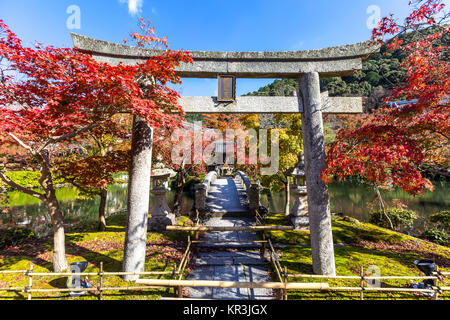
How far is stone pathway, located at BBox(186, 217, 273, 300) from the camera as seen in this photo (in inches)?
170

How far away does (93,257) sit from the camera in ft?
19.4

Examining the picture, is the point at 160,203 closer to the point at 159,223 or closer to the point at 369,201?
the point at 159,223

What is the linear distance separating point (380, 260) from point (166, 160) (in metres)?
10.1

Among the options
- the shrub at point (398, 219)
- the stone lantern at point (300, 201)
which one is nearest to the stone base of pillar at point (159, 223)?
the stone lantern at point (300, 201)

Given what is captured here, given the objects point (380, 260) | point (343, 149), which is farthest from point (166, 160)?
point (380, 260)

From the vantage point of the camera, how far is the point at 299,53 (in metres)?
5.16

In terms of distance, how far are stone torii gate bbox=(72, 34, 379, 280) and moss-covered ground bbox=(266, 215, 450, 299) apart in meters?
0.67

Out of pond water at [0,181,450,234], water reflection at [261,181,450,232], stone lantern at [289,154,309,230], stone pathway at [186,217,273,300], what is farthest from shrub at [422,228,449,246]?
stone pathway at [186,217,273,300]

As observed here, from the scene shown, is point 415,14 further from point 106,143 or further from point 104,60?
point 106,143

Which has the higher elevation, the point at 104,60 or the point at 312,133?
the point at 104,60

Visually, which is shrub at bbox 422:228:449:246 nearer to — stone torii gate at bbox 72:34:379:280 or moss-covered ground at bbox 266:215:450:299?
moss-covered ground at bbox 266:215:450:299

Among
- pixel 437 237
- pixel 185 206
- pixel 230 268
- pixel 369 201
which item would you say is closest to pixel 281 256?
pixel 230 268

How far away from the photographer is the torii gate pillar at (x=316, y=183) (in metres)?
4.87

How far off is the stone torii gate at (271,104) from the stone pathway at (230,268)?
1.51m
